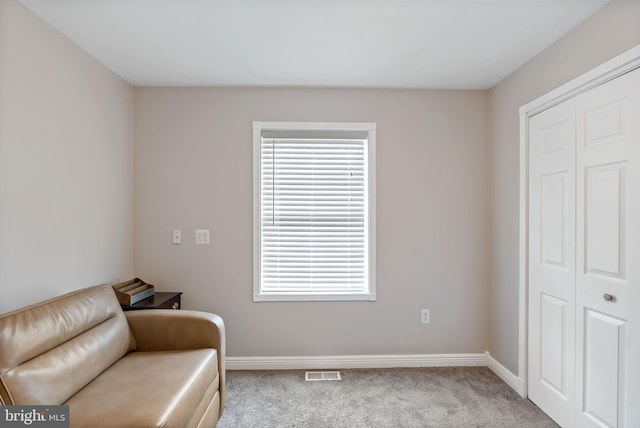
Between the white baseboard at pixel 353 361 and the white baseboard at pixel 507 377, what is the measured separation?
71mm

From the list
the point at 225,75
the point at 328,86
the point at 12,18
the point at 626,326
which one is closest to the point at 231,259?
the point at 225,75

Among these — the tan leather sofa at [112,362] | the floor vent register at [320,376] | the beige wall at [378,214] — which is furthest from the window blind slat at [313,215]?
the tan leather sofa at [112,362]

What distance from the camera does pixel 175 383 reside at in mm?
1642

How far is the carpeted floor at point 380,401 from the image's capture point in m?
2.17

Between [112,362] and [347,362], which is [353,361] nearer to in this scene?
[347,362]

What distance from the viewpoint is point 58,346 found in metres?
1.58

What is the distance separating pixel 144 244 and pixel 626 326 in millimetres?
3386

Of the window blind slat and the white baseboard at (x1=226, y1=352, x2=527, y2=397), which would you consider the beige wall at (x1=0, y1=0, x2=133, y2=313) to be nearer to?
the window blind slat

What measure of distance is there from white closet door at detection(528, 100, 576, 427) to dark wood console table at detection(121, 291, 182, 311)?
2760 mm

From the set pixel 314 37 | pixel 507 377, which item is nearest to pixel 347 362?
pixel 507 377

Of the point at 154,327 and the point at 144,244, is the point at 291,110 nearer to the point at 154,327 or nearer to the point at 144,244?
the point at 144,244

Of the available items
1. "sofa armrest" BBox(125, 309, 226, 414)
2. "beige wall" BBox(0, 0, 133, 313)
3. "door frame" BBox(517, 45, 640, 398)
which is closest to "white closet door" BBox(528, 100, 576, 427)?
"door frame" BBox(517, 45, 640, 398)

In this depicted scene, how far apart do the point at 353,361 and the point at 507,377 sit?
1255 millimetres

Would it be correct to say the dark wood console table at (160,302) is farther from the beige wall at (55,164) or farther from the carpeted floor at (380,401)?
the carpeted floor at (380,401)
